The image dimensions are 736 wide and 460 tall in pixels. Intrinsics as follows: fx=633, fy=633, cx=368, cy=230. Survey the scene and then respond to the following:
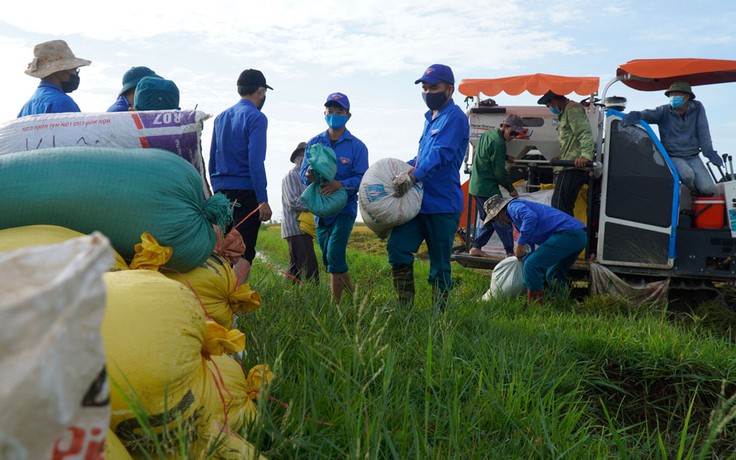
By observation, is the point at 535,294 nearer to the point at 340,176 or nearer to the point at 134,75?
the point at 340,176

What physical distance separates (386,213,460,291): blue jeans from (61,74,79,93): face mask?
8.07 ft

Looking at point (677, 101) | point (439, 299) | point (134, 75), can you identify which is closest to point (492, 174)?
point (677, 101)

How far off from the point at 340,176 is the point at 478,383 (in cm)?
308

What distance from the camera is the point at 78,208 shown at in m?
1.96

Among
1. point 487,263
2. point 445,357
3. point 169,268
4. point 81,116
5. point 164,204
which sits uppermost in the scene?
point 81,116

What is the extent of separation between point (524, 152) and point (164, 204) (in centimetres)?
600

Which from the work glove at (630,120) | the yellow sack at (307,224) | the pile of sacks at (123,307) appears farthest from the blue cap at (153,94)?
the work glove at (630,120)

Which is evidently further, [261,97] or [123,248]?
[261,97]

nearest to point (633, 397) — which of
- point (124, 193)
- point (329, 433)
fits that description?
point (329, 433)

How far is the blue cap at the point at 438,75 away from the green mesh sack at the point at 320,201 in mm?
1131

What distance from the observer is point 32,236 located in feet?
5.74

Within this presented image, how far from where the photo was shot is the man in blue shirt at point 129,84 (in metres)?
4.16

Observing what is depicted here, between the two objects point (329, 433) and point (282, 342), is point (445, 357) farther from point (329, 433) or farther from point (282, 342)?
point (329, 433)

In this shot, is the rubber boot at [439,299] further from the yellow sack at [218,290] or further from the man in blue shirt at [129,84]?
the man in blue shirt at [129,84]
